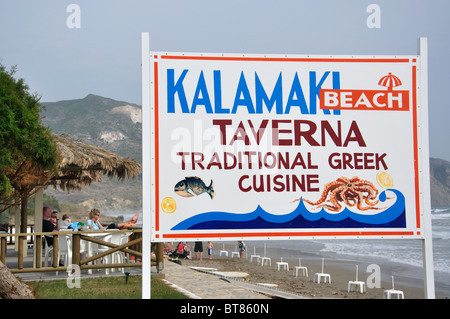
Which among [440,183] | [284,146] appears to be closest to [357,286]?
[284,146]

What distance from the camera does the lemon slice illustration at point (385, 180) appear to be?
5289 millimetres

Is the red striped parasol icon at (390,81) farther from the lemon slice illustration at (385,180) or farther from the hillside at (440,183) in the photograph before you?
the hillside at (440,183)

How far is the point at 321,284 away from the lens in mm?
19016

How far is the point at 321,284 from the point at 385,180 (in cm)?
1450

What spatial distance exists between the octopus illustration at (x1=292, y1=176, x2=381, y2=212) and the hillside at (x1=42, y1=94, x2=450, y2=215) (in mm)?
74569

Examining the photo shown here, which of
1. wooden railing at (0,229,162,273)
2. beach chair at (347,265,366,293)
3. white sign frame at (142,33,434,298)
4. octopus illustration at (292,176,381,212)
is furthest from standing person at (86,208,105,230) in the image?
beach chair at (347,265,366,293)

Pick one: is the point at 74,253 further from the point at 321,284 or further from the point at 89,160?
the point at 321,284

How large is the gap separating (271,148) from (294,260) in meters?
24.0

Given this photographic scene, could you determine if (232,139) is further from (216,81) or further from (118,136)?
(118,136)

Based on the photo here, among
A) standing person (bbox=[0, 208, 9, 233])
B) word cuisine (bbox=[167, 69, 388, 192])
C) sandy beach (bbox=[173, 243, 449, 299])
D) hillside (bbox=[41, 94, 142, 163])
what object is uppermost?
hillside (bbox=[41, 94, 142, 163])

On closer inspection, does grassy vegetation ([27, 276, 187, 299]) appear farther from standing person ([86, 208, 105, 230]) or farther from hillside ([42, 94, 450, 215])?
hillside ([42, 94, 450, 215])

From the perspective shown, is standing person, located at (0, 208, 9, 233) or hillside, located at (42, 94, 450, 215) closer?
standing person, located at (0, 208, 9, 233)

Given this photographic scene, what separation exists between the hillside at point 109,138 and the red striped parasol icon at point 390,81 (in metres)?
74.7

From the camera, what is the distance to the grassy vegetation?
7.68 m
